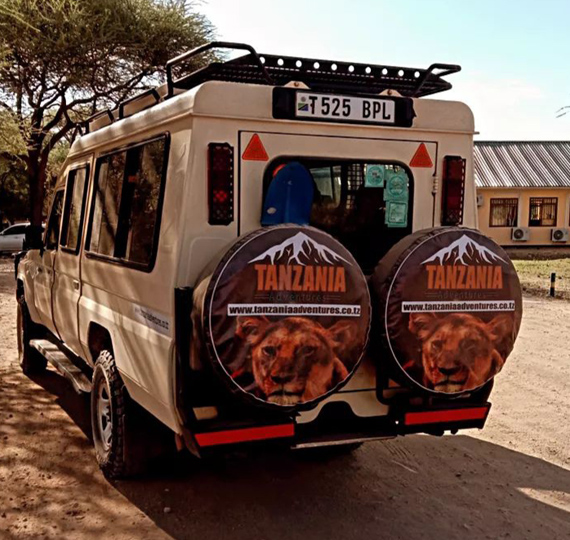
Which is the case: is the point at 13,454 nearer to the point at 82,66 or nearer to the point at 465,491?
the point at 465,491

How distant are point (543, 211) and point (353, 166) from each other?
93.6 feet

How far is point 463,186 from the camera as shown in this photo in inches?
173

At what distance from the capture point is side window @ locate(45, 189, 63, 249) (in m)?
6.22

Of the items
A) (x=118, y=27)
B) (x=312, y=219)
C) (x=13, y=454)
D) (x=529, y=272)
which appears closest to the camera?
(x=312, y=219)

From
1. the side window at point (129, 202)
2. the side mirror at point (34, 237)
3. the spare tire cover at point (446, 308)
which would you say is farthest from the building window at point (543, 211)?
the spare tire cover at point (446, 308)

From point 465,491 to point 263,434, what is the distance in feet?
6.19

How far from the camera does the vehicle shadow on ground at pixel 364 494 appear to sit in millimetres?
4016

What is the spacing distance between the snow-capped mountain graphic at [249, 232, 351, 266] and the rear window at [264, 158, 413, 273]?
768 mm

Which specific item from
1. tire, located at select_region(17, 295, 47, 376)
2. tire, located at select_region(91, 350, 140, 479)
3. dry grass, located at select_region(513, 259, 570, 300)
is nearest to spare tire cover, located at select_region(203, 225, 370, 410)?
tire, located at select_region(91, 350, 140, 479)

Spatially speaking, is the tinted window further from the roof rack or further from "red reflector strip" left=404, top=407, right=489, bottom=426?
"red reflector strip" left=404, top=407, right=489, bottom=426

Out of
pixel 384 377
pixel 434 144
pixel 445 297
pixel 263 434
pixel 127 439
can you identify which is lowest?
pixel 127 439

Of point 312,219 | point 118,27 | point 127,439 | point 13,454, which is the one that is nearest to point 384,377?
point 312,219

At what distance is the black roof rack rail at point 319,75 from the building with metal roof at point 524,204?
2578cm

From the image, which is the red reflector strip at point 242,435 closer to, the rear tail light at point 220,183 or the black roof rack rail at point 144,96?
the rear tail light at point 220,183
